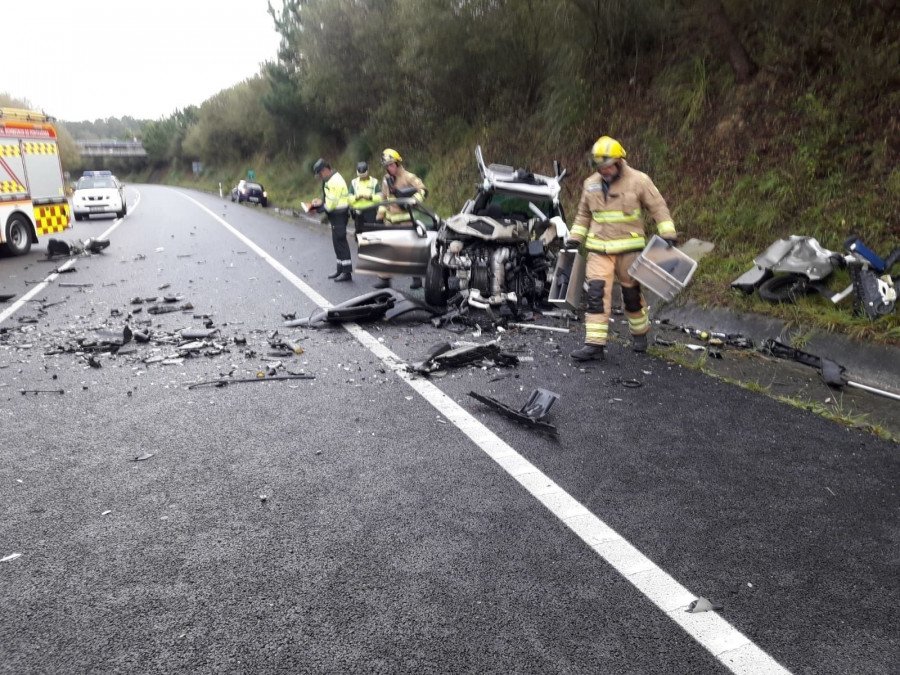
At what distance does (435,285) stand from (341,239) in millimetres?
3337

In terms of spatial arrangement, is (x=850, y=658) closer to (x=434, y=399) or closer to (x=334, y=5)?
(x=434, y=399)

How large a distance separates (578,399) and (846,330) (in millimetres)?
2858

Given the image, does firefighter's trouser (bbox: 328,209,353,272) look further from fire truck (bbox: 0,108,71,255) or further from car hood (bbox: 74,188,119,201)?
car hood (bbox: 74,188,119,201)

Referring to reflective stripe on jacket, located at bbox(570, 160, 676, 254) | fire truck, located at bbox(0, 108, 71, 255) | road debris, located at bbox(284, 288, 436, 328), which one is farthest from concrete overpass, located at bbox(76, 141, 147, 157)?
reflective stripe on jacket, located at bbox(570, 160, 676, 254)

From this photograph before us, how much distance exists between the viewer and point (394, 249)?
9117mm

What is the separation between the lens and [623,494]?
360 centimetres

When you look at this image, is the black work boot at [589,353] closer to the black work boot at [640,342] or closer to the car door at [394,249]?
the black work boot at [640,342]

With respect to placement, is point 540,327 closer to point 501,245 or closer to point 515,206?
point 501,245

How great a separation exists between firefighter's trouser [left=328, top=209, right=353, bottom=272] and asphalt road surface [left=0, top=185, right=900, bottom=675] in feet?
15.8

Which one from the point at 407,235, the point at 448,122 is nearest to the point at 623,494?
the point at 407,235

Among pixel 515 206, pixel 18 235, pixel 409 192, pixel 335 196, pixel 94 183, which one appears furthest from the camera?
pixel 94 183

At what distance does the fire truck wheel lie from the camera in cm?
1406

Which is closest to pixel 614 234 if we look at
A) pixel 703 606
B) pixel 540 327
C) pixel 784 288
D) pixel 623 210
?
pixel 623 210

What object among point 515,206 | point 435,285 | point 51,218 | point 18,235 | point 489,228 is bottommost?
point 435,285
